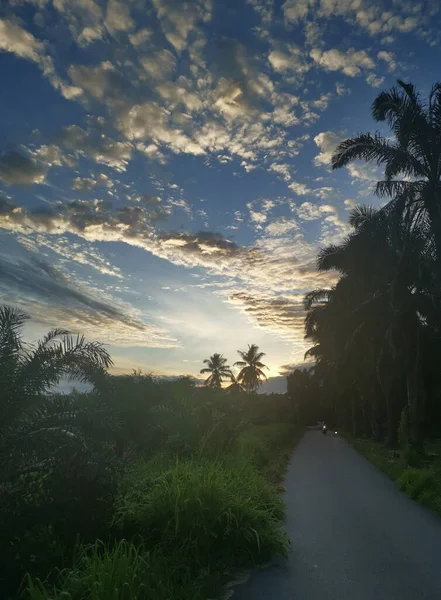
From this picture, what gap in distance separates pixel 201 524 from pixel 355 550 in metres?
2.30

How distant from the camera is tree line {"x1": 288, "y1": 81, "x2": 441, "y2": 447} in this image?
578 inches

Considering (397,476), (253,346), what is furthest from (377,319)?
(253,346)

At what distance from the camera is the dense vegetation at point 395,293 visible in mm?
14586

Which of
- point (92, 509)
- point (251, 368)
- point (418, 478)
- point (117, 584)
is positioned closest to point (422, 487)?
point (418, 478)

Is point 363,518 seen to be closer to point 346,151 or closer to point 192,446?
point 192,446

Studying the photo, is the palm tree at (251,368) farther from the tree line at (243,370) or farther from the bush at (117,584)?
the bush at (117,584)

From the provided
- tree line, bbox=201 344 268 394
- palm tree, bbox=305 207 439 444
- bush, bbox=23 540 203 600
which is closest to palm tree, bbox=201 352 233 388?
tree line, bbox=201 344 268 394

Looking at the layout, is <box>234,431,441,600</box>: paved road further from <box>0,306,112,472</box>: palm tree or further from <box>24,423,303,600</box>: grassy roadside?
<box>0,306,112,472</box>: palm tree

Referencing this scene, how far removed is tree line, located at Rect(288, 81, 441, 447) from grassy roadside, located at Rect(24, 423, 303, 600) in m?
10.3

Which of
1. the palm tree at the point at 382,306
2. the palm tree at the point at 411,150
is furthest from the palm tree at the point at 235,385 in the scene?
the palm tree at the point at 411,150

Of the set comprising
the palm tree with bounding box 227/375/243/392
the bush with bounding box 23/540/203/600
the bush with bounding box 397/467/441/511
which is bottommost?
the bush with bounding box 23/540/203/600

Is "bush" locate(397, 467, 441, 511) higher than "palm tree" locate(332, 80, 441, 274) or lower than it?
lower

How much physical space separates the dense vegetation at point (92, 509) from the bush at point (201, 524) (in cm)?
2

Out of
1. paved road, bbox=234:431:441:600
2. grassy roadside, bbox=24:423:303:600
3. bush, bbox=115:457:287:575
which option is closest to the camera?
grassy roadside, bbox=24:423:303:600
